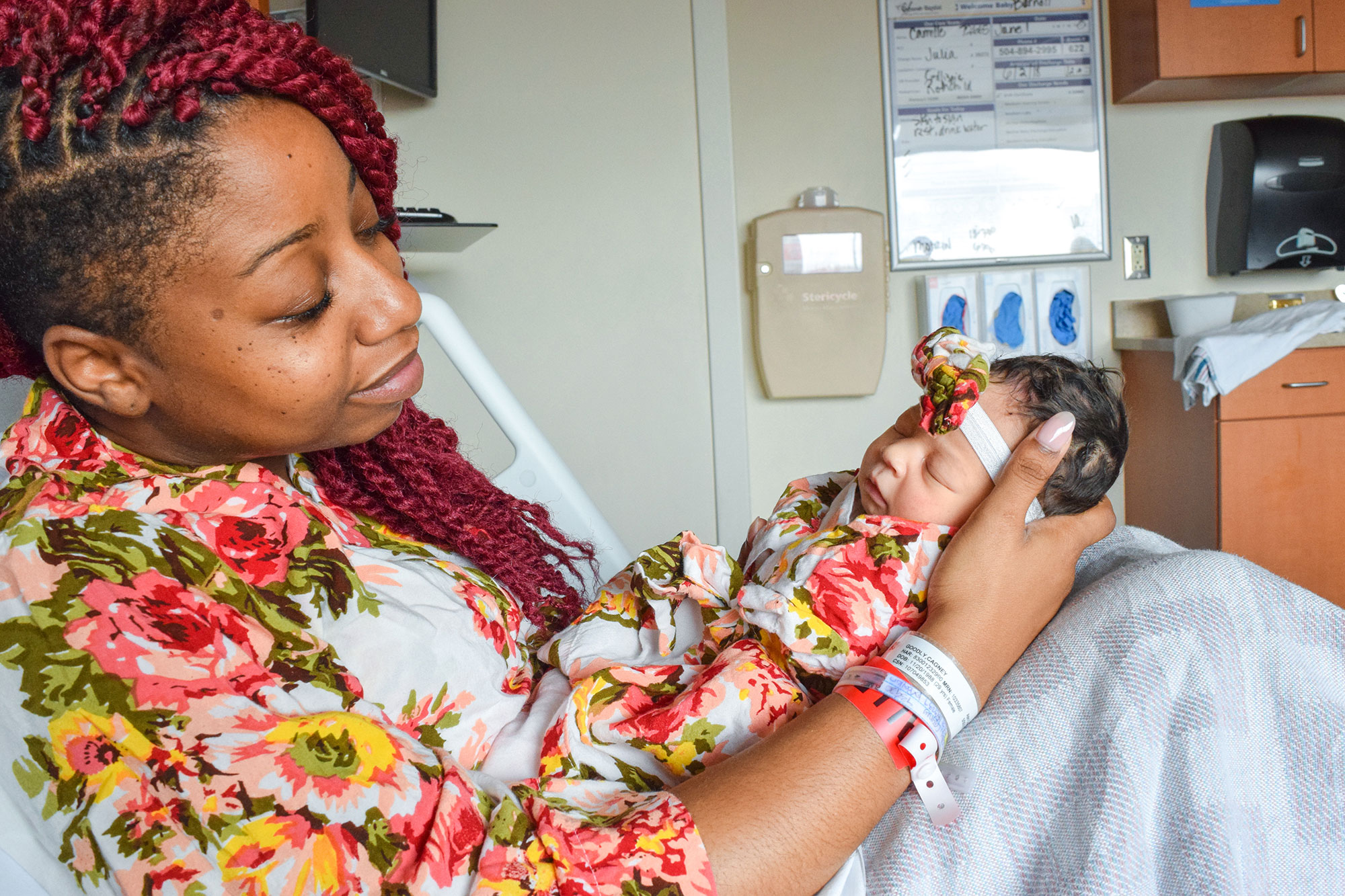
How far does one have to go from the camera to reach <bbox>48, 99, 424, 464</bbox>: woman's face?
0.68 meters

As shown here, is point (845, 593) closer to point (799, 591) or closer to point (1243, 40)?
point (799, 591)

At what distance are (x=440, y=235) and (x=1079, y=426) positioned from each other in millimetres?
1917

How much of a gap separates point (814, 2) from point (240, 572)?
318 cm

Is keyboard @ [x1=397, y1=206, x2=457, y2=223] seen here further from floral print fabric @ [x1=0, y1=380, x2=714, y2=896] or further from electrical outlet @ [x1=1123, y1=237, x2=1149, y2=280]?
electrical outlet @ [x1=1123, y1=237, x2=1149, y2=280]

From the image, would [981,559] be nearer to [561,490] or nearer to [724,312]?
[561,490]

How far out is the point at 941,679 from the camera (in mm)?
791

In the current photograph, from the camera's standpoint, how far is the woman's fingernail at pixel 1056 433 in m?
0.96

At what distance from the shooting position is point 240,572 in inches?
29.0

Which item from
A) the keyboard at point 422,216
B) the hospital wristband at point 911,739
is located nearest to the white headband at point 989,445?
the hospital wristband at point 911,739

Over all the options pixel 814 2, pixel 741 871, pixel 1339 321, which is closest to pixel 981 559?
pixel 741 871

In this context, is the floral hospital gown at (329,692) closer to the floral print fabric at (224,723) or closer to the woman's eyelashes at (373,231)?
the floral print fabric at (224,723)

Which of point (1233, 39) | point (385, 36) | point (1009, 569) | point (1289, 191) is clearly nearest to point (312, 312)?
point (1009, 569)

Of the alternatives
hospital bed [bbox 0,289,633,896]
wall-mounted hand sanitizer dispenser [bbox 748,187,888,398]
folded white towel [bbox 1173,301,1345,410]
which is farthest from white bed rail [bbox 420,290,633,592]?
folded white towel [bbox 1173,301,1345,410]

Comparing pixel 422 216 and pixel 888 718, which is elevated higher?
pixel 422 216
